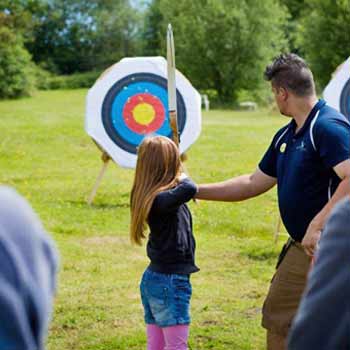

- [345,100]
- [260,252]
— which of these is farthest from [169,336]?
[345,100]

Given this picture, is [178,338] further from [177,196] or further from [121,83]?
[121,83]

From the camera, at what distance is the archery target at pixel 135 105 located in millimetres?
8164

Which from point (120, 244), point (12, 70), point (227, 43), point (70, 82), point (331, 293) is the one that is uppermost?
point (331, 293)

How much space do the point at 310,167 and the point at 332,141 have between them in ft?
0.45

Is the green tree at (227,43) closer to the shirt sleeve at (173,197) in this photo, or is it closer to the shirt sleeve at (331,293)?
the shirt sleeve at (173,197)

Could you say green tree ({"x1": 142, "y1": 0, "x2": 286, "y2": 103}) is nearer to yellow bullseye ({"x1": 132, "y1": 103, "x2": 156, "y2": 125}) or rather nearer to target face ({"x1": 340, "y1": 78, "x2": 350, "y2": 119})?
yellow bullseye ({"x1": 132, "y1": 103, "x2": 156, "y2": 125})

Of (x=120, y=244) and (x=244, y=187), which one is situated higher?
(x=244, y=187)

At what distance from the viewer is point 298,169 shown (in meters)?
3.33

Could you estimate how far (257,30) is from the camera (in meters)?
29.6

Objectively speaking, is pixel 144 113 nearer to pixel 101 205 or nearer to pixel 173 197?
pixel 101 205

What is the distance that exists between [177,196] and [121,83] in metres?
5.15

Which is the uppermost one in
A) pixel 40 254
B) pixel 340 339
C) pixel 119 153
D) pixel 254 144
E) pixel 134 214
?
pixel 40 254

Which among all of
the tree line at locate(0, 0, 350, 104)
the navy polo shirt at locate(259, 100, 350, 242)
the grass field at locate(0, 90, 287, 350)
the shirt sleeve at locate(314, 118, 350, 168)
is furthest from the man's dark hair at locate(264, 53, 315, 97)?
the tree line at locate(0, 0, 350, 104)


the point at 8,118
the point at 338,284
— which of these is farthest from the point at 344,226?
the point at 8,118
